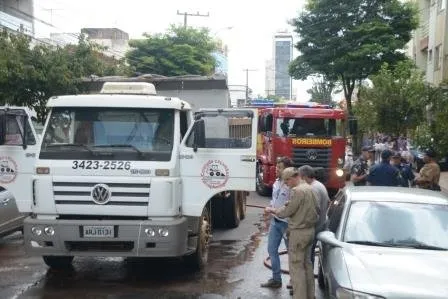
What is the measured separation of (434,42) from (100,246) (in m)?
29.7

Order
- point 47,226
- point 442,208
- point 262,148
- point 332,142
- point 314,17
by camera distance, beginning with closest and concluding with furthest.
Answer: point 442,208
point 47,226
point 332,142
point 262,148
point 314,17

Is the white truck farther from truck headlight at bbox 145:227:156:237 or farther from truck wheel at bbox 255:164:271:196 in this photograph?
truck wheel at bbox 255:164:271:196

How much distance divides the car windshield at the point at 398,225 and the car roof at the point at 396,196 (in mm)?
84

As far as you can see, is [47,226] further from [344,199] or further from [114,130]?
[344,199]

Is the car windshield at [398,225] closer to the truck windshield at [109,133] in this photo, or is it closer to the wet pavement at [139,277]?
the wet pavement at [139,277]

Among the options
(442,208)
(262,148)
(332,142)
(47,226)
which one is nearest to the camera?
(442,208)

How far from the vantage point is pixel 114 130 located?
807cm

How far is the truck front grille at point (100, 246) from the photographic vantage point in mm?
7711

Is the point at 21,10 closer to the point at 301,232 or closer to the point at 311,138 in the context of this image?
the point at 311,138

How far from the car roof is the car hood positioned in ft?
2.76

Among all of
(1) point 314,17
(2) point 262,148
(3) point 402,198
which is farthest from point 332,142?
(1) point 314,17

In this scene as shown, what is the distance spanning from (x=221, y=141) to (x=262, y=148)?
1005cm

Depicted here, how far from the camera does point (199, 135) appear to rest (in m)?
8.09

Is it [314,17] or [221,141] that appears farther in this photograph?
[314,17]
